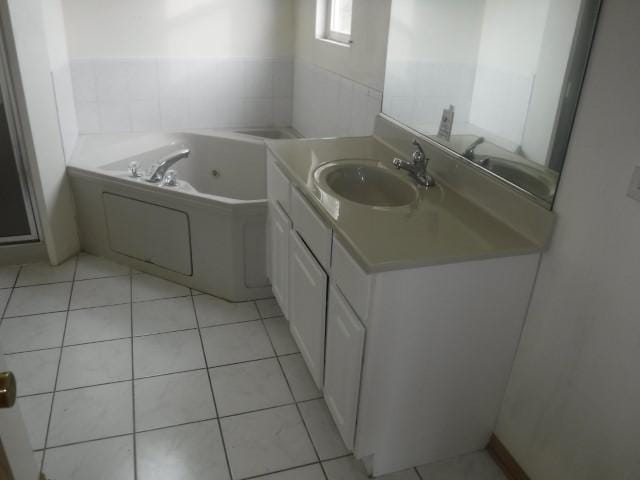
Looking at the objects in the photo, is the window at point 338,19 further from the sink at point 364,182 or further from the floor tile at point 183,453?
the floor tile at point 183,453

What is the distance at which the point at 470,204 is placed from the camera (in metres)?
1.71

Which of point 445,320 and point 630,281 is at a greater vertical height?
point 630,281

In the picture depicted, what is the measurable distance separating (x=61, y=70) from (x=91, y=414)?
6.59ft

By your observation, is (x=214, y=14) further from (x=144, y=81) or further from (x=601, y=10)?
(x=601, y=10)

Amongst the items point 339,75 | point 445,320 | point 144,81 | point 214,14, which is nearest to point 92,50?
point 144,81

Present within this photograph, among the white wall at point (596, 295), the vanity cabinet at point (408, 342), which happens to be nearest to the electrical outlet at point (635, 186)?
the white wall at point (596, 295)

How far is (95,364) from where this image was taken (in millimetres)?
2162

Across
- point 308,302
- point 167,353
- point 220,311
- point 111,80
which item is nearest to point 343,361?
point 308,302

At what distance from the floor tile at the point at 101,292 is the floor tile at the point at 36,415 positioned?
2.06 ft

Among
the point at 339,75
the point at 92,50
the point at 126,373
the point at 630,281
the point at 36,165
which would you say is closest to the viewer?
the point at 630,281

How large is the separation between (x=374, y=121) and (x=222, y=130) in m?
1.49

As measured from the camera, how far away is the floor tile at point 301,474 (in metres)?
1.70

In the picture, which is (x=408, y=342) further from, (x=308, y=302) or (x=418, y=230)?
(x=308, y=302)

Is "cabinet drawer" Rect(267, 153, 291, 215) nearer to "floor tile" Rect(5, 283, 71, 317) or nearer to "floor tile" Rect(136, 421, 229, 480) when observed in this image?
"floor tile" Rect(136, 421, 229, 480)
